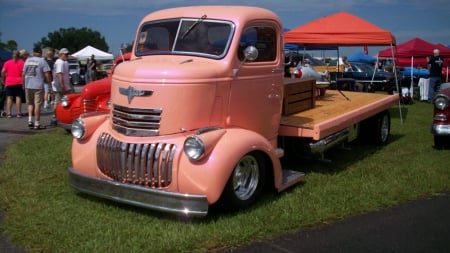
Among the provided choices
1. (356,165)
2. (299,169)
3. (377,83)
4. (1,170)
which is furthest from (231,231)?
(377,83)

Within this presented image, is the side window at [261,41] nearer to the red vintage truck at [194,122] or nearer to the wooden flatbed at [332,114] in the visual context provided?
the red vintage truck at [194,122]

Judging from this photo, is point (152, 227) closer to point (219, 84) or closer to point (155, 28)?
point (219, 84)

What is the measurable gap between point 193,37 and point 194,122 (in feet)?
3.90

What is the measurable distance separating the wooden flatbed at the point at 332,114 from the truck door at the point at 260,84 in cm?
34

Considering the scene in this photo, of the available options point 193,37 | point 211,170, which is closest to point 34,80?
point 193,37

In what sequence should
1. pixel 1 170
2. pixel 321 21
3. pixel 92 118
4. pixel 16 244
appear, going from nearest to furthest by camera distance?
1. pixel 16 244
2. pixel 92 118
3. pixel 1 170
4. pixel 321 21

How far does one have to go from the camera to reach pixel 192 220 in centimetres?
469

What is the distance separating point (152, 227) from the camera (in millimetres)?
4480

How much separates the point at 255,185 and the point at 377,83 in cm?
2139

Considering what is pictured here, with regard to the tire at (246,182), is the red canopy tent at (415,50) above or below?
above

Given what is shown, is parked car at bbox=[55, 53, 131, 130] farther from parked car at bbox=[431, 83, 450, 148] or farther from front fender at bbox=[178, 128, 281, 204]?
parked car at bbox=[431, 83, 450, 148]

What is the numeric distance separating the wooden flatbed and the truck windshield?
1.51 metres

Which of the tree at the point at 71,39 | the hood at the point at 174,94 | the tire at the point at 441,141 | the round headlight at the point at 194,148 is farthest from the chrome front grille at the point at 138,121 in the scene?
the tree at the point at 71,39

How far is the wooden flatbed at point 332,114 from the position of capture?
615 cm
